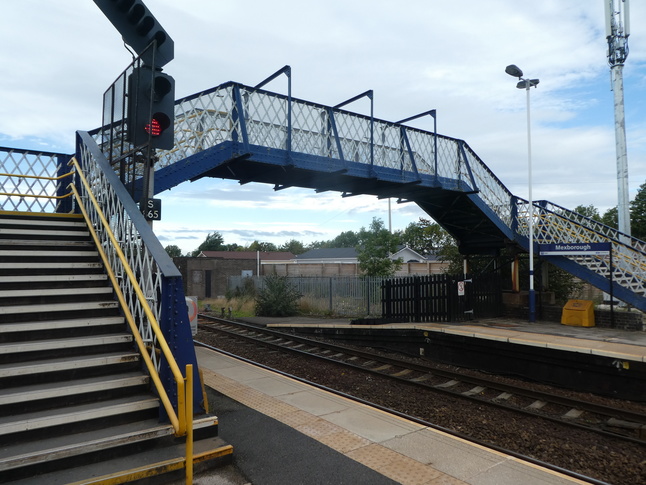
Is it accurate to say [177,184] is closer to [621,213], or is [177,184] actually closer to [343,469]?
[343,469]

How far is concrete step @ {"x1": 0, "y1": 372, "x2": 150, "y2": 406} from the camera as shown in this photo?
4418 mm

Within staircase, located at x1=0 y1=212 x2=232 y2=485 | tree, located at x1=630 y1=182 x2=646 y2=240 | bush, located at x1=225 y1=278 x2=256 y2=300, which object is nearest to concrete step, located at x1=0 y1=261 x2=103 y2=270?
staircase, located at x1=0 y1=212 x2=232 y2=485

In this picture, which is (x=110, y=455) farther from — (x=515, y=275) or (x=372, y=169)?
(x=515, y=275)

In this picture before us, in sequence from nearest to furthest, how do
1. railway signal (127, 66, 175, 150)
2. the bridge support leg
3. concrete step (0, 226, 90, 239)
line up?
railway signal (127, 66, 175, 150) < concrete step (0, 226, 90, 239) < the bridge support leg

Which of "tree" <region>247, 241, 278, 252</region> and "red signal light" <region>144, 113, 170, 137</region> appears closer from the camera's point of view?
"red signal light" <region>144, 113, 170, 137</region>

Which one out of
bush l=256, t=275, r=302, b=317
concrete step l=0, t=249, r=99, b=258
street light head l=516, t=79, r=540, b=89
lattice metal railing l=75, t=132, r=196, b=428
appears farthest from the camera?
bush l=256, t=275, r=302, b=317

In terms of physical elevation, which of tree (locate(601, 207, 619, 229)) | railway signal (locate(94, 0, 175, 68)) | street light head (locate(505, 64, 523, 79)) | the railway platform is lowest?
the railway platform

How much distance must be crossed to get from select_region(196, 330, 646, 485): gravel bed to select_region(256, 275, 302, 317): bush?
10.9 metres

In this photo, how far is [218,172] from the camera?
39.8 feet

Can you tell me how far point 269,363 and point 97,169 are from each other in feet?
20.2

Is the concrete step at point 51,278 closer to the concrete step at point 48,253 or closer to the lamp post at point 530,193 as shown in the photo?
the concrete step at point 48,253

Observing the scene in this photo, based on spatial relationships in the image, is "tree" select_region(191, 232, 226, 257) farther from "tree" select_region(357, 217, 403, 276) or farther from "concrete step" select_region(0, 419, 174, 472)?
"concrete step" select_region(0, 419, 174, 472)

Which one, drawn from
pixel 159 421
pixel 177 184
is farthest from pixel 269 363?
pixel 159 421

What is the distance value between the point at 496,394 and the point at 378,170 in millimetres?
7164
